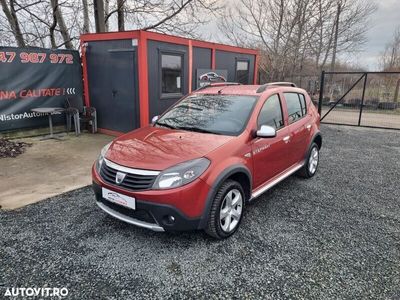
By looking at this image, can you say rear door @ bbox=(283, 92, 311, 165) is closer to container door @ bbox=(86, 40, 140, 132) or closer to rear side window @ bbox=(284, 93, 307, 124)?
rear side window @ bbox=(284, 93, 307, 124)

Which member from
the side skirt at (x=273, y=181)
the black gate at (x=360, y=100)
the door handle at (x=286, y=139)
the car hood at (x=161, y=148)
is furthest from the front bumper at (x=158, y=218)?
the black gate at (x=360, y=100)

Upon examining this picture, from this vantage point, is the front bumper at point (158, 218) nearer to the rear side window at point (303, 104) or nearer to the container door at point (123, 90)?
the rear side window at point (303, 104)

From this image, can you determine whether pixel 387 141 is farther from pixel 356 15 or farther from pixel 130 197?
pixel 356 15

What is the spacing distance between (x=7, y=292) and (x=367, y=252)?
10.4 ft

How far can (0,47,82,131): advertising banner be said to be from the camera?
6.81 meters

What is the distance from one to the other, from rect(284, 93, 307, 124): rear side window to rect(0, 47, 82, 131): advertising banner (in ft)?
19.9

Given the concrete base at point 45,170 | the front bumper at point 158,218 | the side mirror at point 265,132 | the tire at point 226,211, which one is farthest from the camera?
the concrete base at point 45,170

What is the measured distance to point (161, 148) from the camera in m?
2.93

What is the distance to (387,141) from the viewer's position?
8.23 metres

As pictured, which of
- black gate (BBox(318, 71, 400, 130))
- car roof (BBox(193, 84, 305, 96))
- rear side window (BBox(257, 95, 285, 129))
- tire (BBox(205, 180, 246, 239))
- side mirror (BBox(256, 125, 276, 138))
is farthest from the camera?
black gate (BBox(318, 71, 400, 130))

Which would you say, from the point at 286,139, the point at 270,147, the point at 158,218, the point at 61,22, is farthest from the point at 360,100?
the point at 61,22

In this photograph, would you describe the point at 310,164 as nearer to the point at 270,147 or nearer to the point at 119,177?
the point at 270,147

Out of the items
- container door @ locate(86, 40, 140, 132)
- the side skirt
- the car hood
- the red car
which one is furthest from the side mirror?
container door @ locate(86, 40, 140, 132)

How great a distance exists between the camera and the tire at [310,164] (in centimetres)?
474
